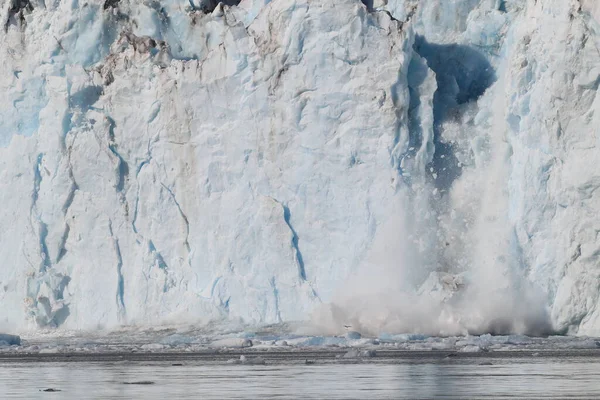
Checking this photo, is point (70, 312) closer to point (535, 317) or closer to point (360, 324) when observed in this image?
point (360, 324)

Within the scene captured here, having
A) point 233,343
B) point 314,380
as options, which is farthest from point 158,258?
point 314,380

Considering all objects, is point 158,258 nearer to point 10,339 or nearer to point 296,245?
point 296,245

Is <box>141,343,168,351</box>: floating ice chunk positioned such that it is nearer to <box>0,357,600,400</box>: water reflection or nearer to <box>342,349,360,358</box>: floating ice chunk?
<box>342,349,360,358</box>: floating ice chunk

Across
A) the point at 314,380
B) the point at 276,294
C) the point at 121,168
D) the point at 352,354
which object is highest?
the point at 121,168

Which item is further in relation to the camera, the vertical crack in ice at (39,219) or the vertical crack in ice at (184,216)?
the vertical crack in ice at (39,219)

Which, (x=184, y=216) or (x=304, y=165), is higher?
(x=304, y=165)

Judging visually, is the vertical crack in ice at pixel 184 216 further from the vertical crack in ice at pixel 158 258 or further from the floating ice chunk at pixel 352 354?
the floating ice chunk at pixel 352 354

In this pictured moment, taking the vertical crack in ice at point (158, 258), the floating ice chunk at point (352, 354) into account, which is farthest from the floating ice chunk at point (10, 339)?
the floating ice chunk at point (352, 354)

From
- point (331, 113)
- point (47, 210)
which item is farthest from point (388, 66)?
point (47, 210)
